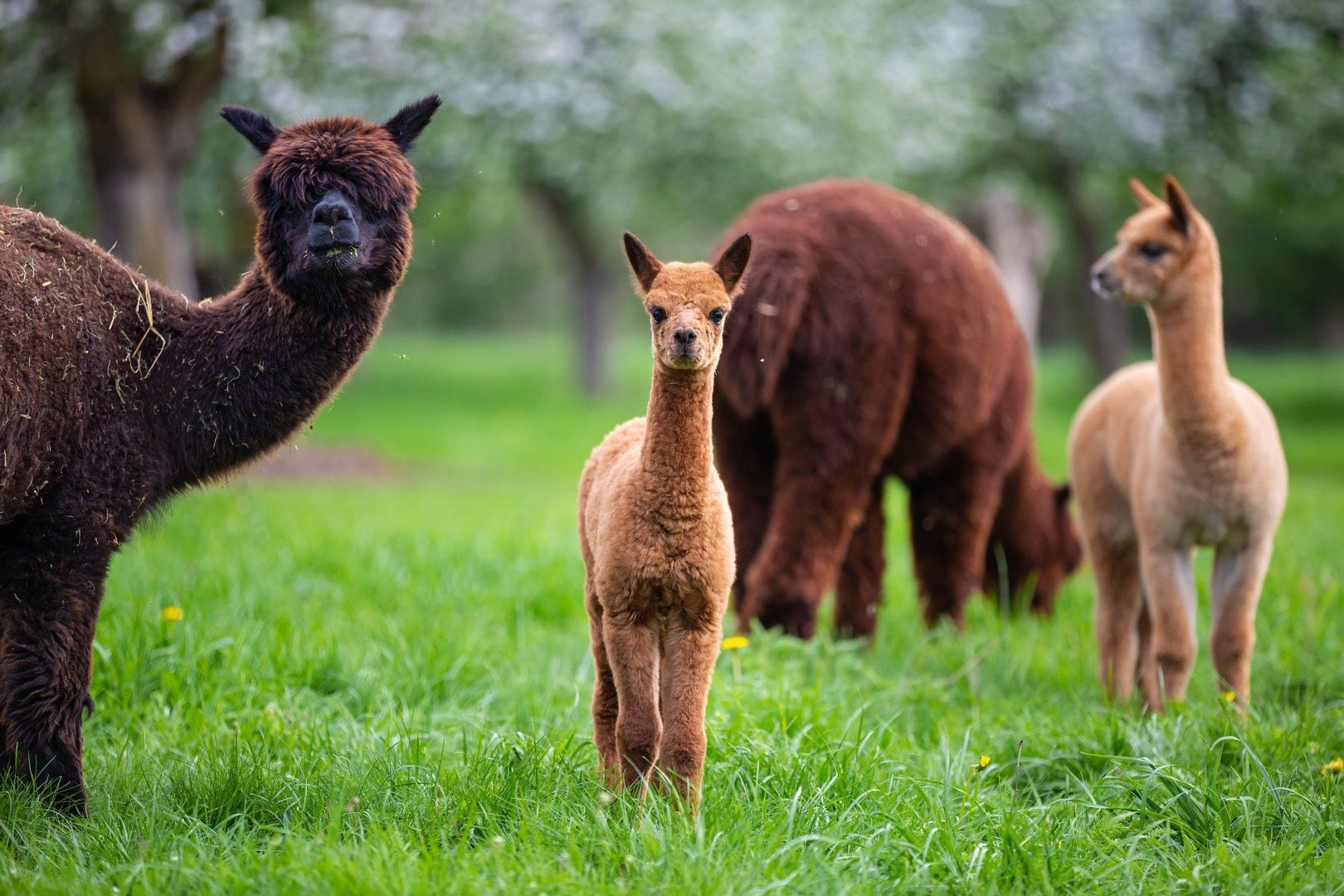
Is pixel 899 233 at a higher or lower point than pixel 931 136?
lower

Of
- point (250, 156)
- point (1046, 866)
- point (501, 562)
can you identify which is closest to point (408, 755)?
point (1046, 866)

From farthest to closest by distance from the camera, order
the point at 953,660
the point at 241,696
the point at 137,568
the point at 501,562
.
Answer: the point at 501,562 < the point at 137,568 < the point at 953,660 < the point at 241,696

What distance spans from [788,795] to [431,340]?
32187mm

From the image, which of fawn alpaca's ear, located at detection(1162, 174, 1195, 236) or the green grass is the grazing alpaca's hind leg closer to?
the green grass

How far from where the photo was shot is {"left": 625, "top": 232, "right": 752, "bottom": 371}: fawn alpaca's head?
2.96 meters

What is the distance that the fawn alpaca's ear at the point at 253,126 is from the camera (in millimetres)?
3738

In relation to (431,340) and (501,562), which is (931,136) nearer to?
(501,562)

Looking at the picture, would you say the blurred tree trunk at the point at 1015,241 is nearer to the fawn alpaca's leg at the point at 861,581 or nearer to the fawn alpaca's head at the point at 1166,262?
the fawn alpaca's leg at the point at 861,581

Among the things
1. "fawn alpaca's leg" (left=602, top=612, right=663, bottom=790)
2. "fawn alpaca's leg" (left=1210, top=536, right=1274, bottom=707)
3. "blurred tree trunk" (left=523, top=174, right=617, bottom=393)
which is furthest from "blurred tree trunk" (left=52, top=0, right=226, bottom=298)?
"blurred tree trunk" (left=523, top=174, right=617, bottom=393)

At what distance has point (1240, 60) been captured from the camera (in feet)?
53.6

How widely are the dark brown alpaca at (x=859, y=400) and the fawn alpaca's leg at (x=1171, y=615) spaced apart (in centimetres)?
126

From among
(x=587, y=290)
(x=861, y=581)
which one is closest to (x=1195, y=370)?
(x=861, y=581)

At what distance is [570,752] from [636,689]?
0.86 meters

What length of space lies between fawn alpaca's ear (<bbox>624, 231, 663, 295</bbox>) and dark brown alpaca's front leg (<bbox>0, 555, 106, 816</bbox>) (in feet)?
5.85
